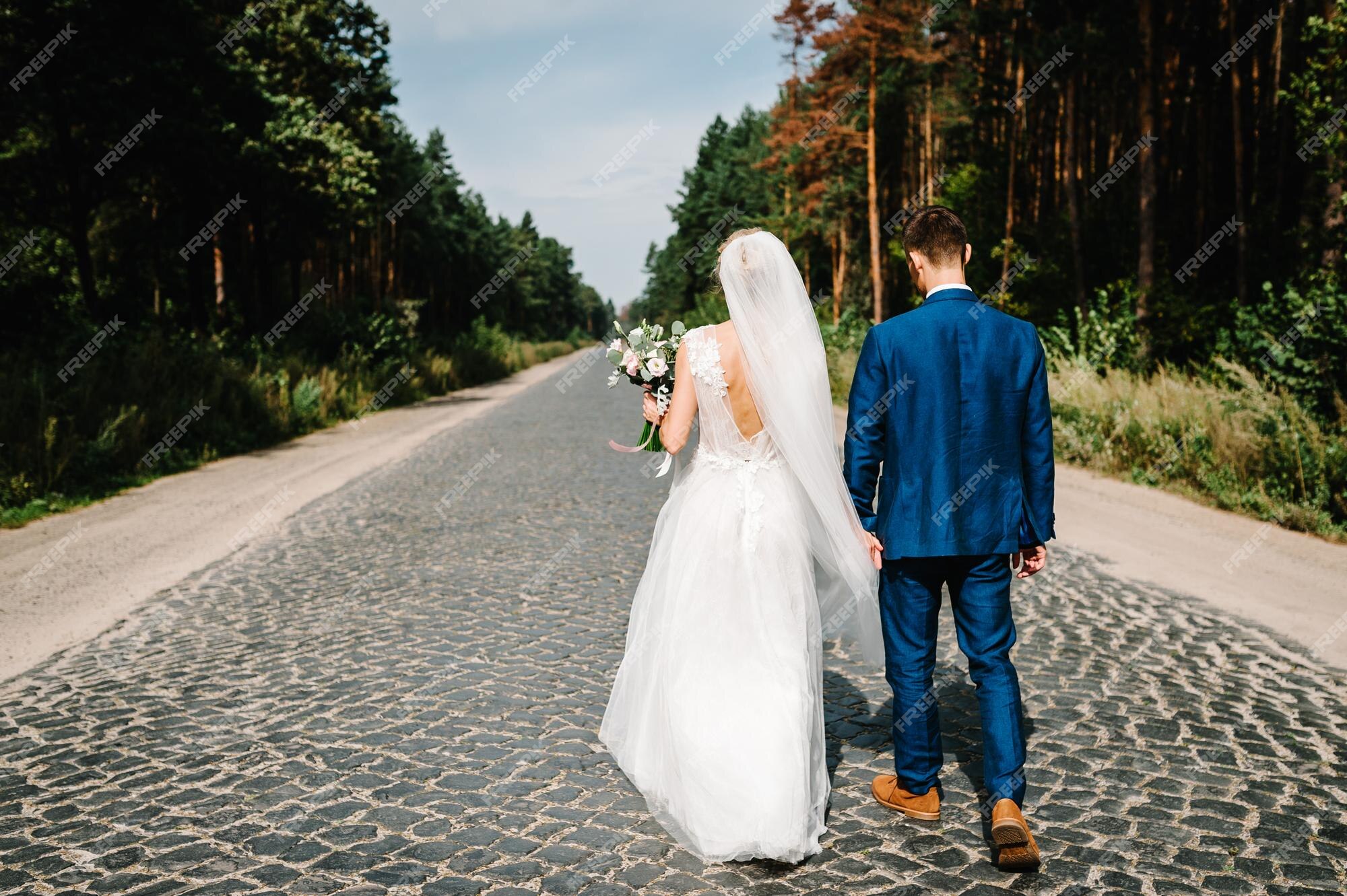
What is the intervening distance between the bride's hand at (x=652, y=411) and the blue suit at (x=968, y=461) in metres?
0.87

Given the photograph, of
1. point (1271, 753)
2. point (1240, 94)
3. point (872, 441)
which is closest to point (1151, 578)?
point (1271, 753)

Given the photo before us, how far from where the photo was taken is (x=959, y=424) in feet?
11.4

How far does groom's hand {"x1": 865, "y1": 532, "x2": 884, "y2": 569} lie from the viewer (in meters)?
3.62

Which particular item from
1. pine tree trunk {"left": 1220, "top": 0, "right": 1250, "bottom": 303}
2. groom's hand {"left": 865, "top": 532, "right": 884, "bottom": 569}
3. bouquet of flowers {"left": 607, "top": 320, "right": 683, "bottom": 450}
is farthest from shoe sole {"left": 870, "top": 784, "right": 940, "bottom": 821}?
pine tree trunk {"left": 1220, "top": 0, "right": 1250, "bottom": 303}

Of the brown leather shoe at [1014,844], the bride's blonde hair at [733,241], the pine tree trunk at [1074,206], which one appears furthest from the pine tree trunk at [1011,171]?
the brown leather shoe at [1014,844]

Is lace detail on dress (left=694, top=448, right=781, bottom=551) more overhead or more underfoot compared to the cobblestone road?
more overhead

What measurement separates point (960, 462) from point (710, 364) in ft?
3.46

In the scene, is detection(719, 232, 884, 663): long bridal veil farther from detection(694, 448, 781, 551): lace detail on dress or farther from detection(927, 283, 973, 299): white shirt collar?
detection(927, 283, 973, 299): white shirt collar

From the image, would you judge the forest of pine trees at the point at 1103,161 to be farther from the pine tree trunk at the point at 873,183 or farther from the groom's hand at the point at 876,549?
the groom's hand at the point at 876,549

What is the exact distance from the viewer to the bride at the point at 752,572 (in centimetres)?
360

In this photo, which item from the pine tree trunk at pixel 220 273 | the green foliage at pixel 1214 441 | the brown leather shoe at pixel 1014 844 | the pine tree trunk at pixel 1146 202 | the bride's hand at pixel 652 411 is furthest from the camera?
the pine tree trunk at pixel 220 273

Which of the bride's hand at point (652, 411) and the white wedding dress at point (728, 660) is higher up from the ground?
the bride's hand at point (652, 411)

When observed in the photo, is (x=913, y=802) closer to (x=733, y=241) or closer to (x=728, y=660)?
(x=728, y=660)

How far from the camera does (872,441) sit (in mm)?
3566
